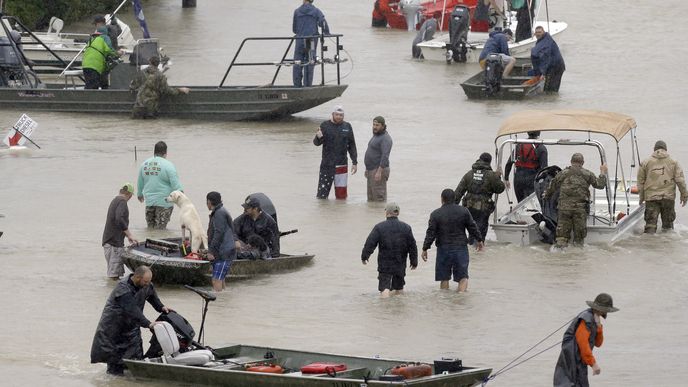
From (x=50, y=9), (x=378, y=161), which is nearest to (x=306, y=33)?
(x=378, y=161)

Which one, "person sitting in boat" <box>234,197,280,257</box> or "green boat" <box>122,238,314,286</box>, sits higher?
"person sitting in boat" <box>234,197,280,257</box>

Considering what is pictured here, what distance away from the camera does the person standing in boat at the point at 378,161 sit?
2314 centimetres

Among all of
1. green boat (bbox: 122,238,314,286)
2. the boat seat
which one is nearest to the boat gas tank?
the boat seat

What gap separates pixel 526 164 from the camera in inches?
874

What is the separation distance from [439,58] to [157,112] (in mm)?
11663

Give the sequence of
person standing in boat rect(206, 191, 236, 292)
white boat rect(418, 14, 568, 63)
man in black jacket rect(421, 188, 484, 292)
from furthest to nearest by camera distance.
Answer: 1. white boat rect(418, 14, 568, 63)
2. man in black jacket rect(421, 188, 484, 292)
3. person standing in boat rect(206, 191, 236, 292)

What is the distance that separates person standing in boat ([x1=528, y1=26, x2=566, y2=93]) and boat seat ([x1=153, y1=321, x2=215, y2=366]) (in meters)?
20.9

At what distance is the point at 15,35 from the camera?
31.4 m

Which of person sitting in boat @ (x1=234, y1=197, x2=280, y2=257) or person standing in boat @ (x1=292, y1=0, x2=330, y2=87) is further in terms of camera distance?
person standing in boat @ (x1=292, y1=0, x2=330, y2=87)

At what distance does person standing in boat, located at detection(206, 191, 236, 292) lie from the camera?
17.6 meters

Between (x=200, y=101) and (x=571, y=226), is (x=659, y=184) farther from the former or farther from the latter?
(x=200, y=101)

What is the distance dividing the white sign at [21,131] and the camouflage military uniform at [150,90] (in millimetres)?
3099

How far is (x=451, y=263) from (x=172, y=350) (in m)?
4.49

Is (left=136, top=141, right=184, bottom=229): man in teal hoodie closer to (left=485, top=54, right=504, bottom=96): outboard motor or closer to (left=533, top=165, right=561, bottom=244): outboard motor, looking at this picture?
(left=533, top=165, right=561, bottom=244): outboard motor
